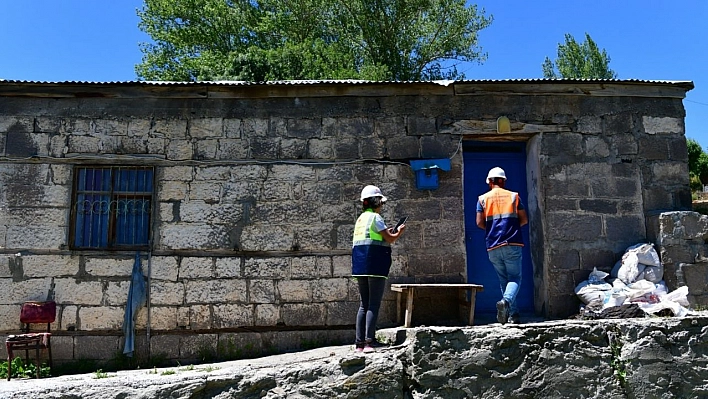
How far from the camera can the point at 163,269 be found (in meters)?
6.35

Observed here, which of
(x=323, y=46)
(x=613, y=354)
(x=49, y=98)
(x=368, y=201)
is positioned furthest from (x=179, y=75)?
(x=613, y=354)

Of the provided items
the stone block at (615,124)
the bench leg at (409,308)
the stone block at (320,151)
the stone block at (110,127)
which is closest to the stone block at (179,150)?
the stone block at (110,127)

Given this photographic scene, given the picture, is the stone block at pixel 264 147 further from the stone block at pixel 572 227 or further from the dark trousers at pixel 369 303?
the stone block at pixel 572 227

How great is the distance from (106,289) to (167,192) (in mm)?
1226

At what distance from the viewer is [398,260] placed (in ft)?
20.9

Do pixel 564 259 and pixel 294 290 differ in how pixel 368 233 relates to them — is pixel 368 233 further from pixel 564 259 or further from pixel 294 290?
pixel 564 259

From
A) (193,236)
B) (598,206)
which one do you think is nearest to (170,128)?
(193,236)

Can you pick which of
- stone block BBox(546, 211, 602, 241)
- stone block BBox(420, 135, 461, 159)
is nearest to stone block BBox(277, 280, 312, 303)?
stone block BBox(420, 135, 461, 159)

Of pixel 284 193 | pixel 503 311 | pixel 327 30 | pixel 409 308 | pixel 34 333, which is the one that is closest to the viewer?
pixel 503 311

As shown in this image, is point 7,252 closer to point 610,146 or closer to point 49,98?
point 49,98

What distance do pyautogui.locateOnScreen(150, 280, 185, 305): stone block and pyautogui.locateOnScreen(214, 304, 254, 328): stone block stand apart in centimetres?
42

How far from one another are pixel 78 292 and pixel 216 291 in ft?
4.88

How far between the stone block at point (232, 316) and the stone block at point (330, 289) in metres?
0.73

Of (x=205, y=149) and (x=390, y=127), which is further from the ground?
(x=390, y=127)
